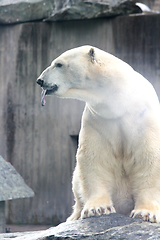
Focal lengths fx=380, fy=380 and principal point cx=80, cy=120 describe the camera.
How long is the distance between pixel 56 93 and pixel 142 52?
506 centimetres

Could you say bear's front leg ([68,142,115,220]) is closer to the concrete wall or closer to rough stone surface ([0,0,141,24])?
the concrete wall

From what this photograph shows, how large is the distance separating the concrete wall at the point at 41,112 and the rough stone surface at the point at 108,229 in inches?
202

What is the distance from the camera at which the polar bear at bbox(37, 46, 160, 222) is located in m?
2.68

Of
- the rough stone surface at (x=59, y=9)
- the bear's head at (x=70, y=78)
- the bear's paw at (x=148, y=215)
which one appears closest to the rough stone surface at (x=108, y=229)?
the bear's paw at (x=148, y=215)

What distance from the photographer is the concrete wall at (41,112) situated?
25.5ft

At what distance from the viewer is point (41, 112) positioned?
8.04 metres

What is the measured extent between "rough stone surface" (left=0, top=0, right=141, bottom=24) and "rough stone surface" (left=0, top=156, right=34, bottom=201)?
11.0ft

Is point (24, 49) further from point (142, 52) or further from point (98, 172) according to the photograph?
point (98, 172)

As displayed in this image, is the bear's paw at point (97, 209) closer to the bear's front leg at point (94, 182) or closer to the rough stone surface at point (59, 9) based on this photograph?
the bear's front leg at point (94, 182)

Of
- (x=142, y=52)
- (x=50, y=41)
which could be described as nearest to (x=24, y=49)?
(x=50, y=41)

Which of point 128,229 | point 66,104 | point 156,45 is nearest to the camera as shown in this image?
point 128,229

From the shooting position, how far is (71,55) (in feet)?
8.98

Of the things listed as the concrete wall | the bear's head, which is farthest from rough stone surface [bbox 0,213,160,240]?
the concrete wall

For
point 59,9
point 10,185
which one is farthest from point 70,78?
point 59,9
